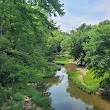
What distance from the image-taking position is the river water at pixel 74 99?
26.1 m

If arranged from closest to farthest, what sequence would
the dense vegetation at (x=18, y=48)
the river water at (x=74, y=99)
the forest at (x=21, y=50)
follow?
the dense vegetation at (x=18, y=48), the forest at (x=21, y=50), the river water at (x=74, y=99)

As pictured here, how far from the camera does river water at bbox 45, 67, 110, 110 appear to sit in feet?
85.8

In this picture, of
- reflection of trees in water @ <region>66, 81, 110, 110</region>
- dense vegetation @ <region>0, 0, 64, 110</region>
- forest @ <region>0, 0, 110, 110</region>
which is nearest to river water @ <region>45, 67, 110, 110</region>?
reflection of trees in water @ <region>66, 81, 110, 110</region>

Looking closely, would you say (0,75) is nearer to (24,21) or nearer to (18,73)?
(18,73)

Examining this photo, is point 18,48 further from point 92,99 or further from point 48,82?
point 48,82

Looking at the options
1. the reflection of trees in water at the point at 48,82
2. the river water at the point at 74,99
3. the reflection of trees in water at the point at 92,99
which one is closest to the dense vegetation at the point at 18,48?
the river water at the point at 74,99

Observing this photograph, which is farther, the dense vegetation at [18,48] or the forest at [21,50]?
the forest at [21,50]

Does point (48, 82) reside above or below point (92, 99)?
below

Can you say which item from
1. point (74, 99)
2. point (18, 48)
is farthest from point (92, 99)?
point (18, 48)

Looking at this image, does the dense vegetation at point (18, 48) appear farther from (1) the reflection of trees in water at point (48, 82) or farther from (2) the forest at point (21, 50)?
(1) the reflection of trees in water at point (48, 82)

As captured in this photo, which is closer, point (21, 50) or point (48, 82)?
point (21, 50)

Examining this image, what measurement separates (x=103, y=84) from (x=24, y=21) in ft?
65.3

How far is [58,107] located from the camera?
1006 inches

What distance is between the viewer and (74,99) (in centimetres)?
2997
